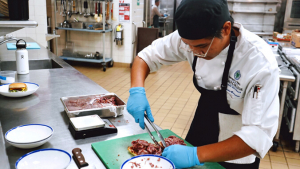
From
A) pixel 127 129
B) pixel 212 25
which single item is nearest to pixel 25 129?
pixel 127 129

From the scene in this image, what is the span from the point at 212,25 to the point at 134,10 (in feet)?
19.3

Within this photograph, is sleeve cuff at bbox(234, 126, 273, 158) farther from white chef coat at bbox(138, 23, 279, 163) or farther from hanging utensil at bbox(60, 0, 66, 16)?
hanging utensil at bbox(60, 0, 66, 16)

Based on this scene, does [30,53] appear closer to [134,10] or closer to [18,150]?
[18,150]

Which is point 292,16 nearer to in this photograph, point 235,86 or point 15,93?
point 235,86

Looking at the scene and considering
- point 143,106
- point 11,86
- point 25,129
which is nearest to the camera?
point 25,129

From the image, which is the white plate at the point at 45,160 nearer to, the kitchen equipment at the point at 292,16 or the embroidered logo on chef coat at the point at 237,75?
the embroidered logo on chef coat at the point at 237,75

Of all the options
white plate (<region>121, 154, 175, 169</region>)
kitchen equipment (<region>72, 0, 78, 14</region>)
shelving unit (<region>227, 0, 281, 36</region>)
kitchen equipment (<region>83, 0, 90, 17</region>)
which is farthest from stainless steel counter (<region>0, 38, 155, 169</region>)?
shelving unit (<region>227, 0, 281, 36</region>)

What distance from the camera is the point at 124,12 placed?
6586 millimetres

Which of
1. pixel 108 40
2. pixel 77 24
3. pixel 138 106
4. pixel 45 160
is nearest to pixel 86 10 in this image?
pixel 77 24

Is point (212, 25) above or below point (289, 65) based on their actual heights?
above

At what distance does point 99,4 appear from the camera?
649 cm

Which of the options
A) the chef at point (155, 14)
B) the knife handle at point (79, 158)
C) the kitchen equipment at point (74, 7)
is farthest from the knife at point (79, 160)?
the chef at point (155, 14)

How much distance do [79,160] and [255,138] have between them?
2.44 feet

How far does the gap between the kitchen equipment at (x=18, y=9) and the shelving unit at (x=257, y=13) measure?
342 inches
